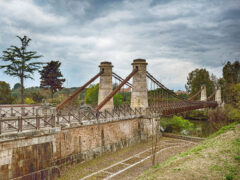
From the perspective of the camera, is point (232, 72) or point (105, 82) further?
point (232, 72)

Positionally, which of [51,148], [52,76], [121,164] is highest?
[52,76]

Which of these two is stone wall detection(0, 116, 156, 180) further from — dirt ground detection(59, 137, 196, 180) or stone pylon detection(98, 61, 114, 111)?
stone pylon detection(98, 61, 114, 111)

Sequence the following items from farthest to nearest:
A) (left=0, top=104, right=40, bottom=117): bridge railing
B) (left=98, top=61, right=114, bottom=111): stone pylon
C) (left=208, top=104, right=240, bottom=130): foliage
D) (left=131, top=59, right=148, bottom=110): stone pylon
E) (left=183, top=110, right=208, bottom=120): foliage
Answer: (left=183, top=110, right=208, bottom=120): foliage < (left=208, top=104, right=240, bottom=130): foliage < (left=98, top=61, right=114, bottom=111): stone pylon < (left=131, top=59, right=148, bottom=110): stone pylon < (left=0, top=104, right=40, bottom=117): bridge railing

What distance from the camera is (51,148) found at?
33.1 ft

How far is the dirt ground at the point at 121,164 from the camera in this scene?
10444 millimetres

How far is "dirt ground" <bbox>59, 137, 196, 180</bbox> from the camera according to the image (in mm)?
10444

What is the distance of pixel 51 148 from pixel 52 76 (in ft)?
74.5

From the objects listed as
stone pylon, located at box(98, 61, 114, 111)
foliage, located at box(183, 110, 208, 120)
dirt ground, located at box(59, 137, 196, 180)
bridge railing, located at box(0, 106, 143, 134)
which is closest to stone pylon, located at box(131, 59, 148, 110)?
bridge railing, located at box(0, 106, 143, 134)

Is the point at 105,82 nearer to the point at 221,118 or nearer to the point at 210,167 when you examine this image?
the point at 210,167

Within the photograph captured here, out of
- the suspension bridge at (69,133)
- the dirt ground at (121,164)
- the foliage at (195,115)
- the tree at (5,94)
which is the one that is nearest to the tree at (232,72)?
the foliage at (195,115)

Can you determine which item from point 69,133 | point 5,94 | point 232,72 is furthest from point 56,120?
point 232,72

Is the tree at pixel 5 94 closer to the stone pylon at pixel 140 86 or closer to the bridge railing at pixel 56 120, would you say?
the bridge railing at pixel 56 120

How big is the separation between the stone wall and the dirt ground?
52 cm

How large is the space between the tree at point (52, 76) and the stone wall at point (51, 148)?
1968 cm
